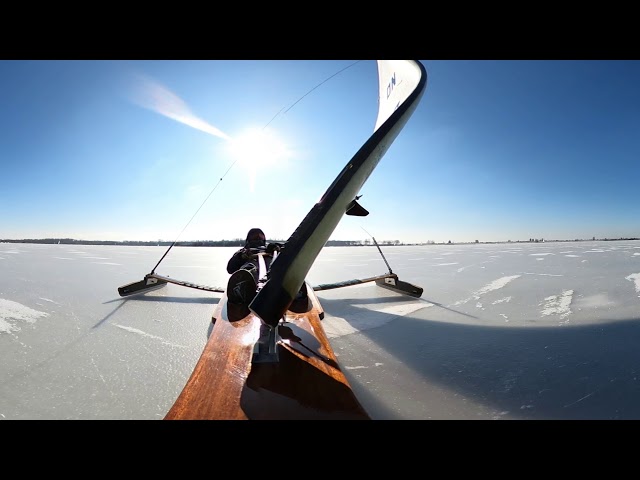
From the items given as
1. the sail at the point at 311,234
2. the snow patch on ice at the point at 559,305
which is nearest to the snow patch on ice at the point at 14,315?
the sail at the point at 311,234

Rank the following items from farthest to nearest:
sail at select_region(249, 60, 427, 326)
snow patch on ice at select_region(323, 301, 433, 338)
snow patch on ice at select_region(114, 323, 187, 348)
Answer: snow patch on ice at select_region(323, 301, 433, 338)
snow patch on ice at select_region(114, 323, 187, 348)
sail at select_region(249, 60, 427, 326)

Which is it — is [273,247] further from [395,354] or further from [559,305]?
[559,305]

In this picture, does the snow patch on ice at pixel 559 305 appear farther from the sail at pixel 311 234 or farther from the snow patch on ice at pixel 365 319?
the sail at pixel 311 234

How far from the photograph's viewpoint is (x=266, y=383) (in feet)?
4.89

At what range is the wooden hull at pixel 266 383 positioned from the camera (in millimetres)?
1262

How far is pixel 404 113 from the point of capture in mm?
1628

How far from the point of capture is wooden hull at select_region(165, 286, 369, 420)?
1.26 meters

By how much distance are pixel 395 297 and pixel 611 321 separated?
278cm

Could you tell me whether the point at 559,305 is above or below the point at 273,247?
below

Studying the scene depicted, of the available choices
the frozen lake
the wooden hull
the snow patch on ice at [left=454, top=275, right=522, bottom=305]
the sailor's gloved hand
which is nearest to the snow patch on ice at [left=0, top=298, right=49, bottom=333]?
the frozen lake

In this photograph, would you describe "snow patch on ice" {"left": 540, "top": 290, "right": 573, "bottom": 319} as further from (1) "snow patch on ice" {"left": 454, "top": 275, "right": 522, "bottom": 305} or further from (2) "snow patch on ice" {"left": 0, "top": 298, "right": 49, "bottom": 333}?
(2) "snow patch on ice" {"left": 0, "top": 298, "right": 49, "bottom": 333}

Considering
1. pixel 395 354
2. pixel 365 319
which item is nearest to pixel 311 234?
pixel 395 354
